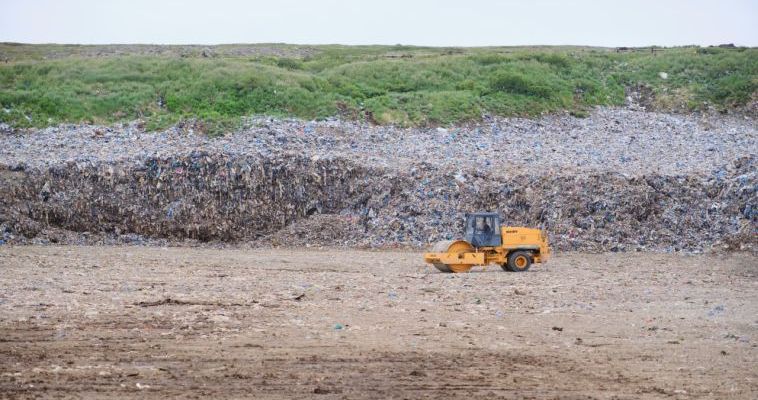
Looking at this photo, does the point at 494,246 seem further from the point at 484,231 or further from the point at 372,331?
the point at 372,331

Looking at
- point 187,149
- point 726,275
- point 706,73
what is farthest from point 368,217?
point 706,73

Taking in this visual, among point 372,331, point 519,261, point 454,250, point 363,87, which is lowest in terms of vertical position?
point 519,261

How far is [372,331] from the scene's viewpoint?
40.1 feet

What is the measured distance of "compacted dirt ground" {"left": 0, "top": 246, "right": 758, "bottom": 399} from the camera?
30.8 ft

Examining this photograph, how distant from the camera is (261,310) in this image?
1369 cm

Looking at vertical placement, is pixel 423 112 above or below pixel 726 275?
above

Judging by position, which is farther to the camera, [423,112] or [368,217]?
[423,112]

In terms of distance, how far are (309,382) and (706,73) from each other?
38.6 meters

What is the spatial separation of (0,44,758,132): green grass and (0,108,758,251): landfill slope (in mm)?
4082

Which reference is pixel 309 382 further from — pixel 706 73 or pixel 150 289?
pixel 706 73


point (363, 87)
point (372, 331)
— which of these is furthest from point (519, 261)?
point (363, 87)

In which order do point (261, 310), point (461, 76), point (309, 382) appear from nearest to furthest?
point (309, 382) → point (261, 310) → point (461, 76)

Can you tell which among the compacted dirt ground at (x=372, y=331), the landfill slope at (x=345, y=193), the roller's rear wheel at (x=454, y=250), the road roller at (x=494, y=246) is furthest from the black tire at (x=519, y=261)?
the landfill slope at (x=345, y=193)

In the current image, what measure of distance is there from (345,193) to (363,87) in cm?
1223
